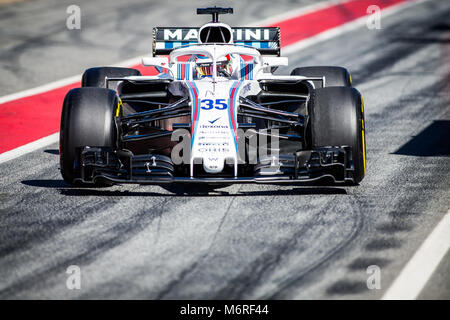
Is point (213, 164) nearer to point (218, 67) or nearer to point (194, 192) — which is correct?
point (194, 192)

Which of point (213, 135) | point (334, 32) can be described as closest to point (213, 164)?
point (213, 135)

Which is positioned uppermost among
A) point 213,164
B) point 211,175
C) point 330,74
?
point 330,74

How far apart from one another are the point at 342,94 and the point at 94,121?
266 centimetres

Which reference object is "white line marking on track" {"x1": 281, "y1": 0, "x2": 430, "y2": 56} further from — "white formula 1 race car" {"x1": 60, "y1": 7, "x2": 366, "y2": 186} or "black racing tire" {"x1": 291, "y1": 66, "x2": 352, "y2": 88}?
"white formula 1 race car" {"x1": 60, "y1": 7, "x2": 366, "y2": 186}

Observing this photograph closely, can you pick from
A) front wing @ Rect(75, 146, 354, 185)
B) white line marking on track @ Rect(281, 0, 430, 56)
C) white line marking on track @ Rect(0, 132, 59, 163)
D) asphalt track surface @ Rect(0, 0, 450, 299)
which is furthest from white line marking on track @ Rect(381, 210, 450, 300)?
white line marking on track @ Rect(281, 0, 430, 56)

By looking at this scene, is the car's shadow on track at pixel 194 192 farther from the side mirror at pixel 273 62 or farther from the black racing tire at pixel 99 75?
the black racing tire at pixel 99 75

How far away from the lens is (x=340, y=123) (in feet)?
26.3

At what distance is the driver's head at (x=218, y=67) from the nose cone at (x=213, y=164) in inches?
86.7

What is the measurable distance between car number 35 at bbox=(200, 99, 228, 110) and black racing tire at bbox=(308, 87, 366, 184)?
37.5 inches

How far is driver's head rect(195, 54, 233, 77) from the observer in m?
9.70

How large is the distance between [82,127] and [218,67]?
247cm

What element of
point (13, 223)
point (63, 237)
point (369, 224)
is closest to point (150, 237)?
point (63, 237)
